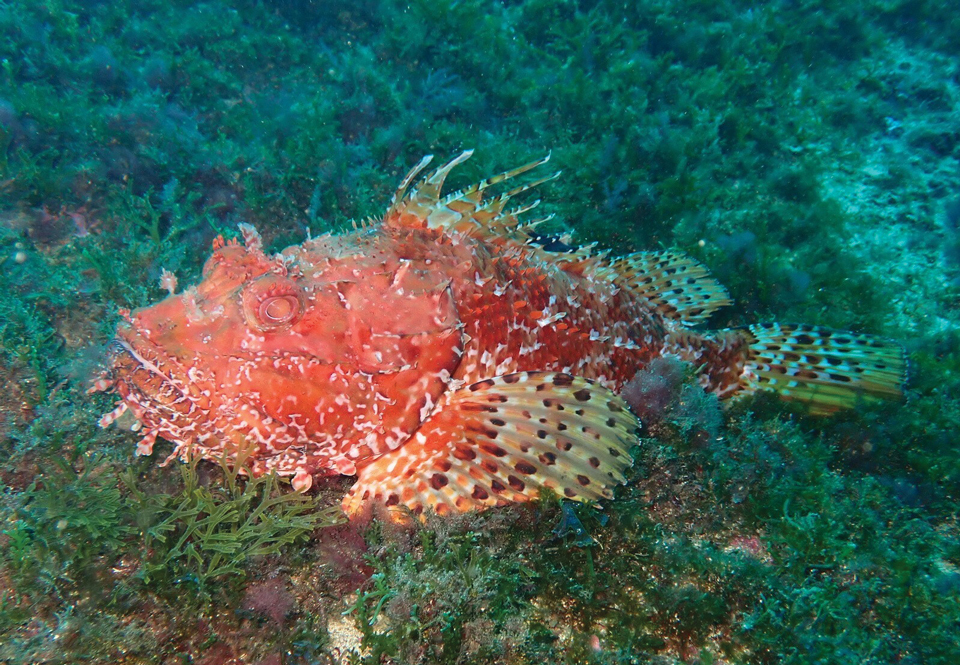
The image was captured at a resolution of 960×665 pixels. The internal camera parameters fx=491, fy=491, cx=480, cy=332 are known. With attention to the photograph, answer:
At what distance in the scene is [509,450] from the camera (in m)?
3.15

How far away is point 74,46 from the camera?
10727mm

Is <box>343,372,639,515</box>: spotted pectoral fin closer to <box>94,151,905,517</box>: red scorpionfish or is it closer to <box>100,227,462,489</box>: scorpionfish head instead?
<box>94,151,905,517</box>: red scorpionfish

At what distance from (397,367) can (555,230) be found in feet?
13.3

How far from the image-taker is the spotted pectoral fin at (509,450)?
301 cm

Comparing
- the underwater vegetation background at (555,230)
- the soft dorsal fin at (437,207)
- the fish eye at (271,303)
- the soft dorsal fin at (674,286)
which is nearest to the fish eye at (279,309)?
the fish eye at (271,303)

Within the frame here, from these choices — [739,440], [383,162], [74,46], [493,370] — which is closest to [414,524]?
[493,370]

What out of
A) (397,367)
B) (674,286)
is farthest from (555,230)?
(397,367)

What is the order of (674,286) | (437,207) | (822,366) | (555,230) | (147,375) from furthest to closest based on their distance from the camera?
(555,230)
(674,286)
(822,366)
(437,207)
(147,375)

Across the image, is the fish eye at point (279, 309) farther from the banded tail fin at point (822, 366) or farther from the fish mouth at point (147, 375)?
the banded tail fin at point (822, 366)

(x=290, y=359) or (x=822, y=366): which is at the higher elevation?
(x=290, y=359)

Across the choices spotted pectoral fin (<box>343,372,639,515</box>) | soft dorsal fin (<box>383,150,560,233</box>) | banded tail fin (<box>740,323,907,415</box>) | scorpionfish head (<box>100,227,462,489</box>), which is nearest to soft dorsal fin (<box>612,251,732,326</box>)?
banded tail fin (<box>740,323,907,415</box>)

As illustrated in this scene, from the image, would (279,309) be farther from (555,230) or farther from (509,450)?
(555,230)

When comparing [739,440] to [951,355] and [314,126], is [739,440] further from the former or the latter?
[314,126]

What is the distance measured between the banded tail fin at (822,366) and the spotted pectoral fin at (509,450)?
2.08 m
